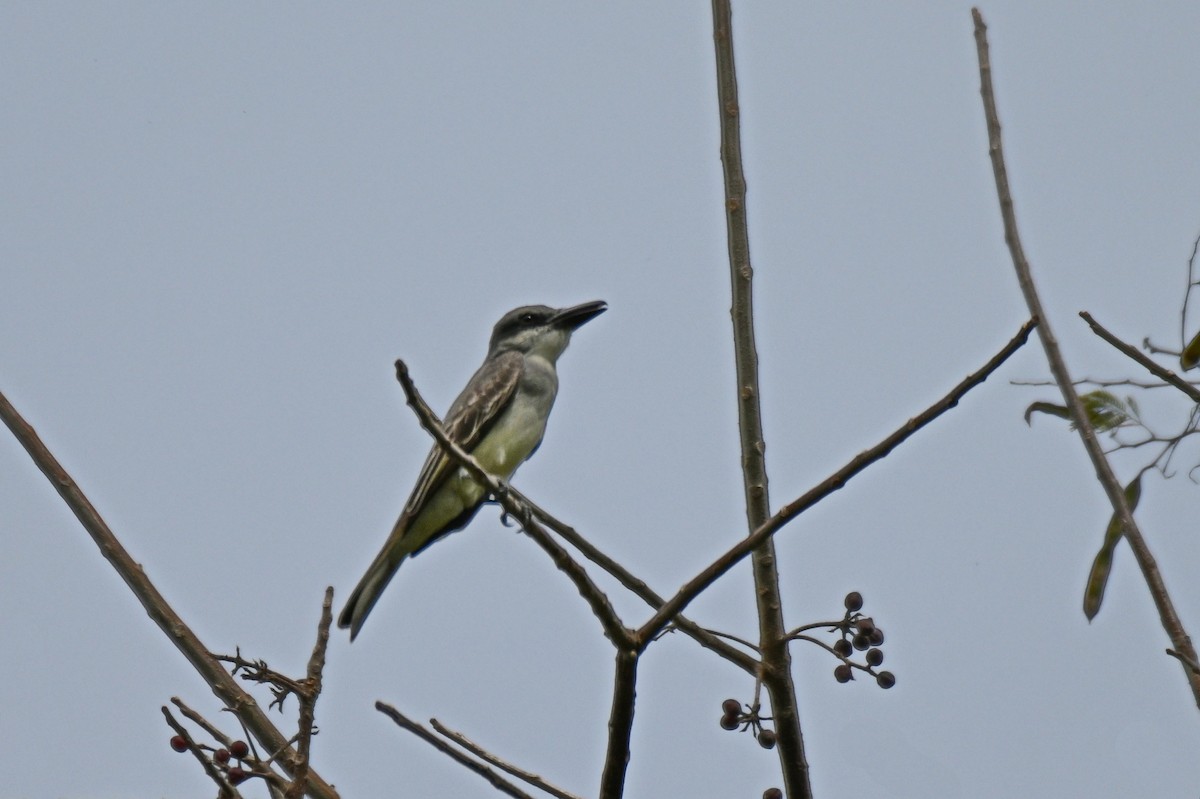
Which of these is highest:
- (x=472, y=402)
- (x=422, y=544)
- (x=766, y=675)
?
(x=472, y=402)

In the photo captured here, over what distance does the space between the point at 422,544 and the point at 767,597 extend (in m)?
3.31

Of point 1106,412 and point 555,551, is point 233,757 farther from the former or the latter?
point 1106,412

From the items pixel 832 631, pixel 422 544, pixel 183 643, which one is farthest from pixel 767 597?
pixel 422 544

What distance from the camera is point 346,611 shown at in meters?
5.65

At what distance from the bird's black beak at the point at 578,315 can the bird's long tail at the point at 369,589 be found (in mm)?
1771

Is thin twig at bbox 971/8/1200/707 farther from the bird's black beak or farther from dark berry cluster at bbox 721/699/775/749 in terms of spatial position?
the bird's black beak

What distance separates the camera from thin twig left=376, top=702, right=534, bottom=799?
2475 mm

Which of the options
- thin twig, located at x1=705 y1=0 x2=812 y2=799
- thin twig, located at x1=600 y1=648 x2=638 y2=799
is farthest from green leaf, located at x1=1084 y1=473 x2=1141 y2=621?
thin twig, located at x1=600 y1=648 x2=638 y2=799

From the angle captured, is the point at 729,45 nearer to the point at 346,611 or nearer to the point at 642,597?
the point at 642,597

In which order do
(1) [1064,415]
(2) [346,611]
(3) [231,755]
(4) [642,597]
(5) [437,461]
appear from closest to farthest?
(3) [231,755] → (4) [642,597] → (1) [1064,415] → (2) [346,611] → (5) [437,461]

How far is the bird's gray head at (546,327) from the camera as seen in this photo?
7.21m

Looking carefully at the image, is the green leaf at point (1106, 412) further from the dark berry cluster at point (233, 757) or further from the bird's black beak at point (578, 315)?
the bird's black beak at point (578, 315)

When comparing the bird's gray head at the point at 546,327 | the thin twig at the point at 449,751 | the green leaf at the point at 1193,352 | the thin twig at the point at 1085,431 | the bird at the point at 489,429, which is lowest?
the thin twig at the point at 449,751

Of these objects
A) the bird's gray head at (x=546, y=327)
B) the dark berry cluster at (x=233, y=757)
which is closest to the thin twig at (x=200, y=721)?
the dark berry cluster at (x=233, y=757)
